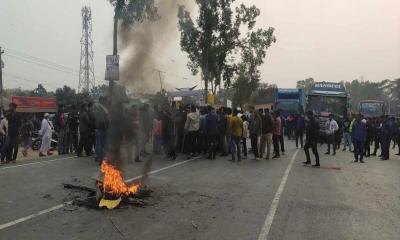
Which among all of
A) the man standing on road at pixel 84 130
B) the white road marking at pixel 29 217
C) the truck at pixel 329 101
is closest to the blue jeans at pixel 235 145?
the man standing on road at pixel 84 130

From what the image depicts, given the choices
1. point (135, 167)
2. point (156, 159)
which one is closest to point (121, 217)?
point (135, 167)

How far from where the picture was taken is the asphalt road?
6379 mm

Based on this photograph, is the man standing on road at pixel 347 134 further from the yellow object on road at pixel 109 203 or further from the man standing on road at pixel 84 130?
the yellow object on road at pixel 109 203

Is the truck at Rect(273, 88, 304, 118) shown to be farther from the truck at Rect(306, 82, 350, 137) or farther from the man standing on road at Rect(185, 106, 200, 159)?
the man standing on road at Rect(185, 106, 200, 159)

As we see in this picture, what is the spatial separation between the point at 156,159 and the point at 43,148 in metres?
4.93

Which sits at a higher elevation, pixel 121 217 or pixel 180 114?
pixel 180 114

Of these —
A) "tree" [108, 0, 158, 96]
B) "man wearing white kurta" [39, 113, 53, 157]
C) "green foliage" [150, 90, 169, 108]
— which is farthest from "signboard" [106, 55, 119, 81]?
"man wearing white kurta" [39, 113, 53, 157]

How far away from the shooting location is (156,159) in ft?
49.6

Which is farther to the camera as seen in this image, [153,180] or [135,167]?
[135,167]

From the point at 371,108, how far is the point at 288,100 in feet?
42.6

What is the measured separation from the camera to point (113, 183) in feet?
26.3

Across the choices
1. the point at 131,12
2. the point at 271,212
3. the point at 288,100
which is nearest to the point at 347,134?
the point at 288,100

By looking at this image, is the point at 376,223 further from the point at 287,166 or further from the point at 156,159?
the point at 156,159

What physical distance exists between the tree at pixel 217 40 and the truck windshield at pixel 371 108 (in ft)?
50.6
